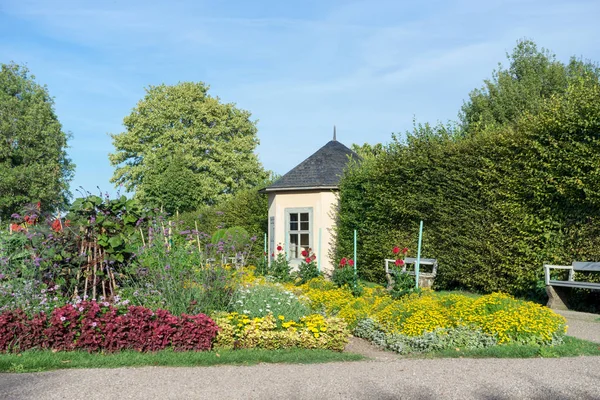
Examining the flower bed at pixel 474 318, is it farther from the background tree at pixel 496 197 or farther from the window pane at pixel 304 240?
the window pane at pixel 304 240

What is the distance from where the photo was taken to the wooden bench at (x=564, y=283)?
972 centimetres

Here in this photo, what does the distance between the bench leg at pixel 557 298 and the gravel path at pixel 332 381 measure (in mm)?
4310

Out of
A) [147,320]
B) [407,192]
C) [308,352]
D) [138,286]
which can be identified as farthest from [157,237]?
[407,192]

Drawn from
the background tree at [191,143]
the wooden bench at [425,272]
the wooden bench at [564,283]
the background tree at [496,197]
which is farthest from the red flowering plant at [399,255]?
the background tree at [191,143]

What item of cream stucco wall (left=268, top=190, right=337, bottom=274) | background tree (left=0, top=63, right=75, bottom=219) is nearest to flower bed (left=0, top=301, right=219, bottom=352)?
cream stucco wall (left=268, top=190, right=337, bottom=274)

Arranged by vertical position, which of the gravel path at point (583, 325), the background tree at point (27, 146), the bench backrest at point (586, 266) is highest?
the background tree at point (27, 146)

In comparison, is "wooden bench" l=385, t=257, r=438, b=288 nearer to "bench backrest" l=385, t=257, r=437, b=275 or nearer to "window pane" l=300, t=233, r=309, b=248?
"bench backrest" l=385, t=257, r=437, b=275

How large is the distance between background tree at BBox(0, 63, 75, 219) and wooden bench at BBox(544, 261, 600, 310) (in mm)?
32690

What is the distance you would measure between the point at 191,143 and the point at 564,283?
94.3ft

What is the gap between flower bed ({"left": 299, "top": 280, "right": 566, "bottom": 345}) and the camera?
23.1 ft

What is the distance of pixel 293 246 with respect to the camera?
60.4 feet

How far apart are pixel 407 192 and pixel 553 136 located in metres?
3.91

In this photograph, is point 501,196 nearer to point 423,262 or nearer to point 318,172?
point 423,262

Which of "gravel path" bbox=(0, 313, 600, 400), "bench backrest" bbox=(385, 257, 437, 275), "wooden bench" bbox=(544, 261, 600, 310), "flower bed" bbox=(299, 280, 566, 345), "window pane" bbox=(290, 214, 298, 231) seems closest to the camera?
"gravel path" bbox=(0, 313, 600, 400)
